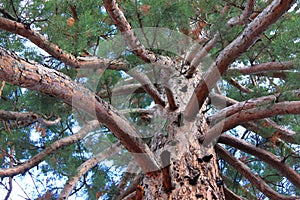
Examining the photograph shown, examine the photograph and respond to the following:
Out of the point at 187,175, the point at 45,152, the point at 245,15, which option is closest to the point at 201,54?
the point at 245,15

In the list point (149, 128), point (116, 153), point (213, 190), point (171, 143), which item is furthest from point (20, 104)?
point (213, 190)

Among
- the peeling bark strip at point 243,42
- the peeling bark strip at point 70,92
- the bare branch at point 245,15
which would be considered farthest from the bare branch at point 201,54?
the peeling bark strip at point 70,92

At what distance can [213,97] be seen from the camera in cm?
318

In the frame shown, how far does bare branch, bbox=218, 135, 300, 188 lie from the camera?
2434mm

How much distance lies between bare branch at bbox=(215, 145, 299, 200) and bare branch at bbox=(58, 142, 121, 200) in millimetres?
822

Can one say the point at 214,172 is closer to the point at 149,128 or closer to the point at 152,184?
the point at 152,184

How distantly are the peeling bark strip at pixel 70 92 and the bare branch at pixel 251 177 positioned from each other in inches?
34.2

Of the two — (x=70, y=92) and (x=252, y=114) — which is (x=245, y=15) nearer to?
(x=252, y=114)

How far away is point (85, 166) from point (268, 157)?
1.29m

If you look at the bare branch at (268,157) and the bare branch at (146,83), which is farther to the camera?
the bare branch at (146,83)

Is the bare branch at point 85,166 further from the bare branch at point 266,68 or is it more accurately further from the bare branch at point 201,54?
the bare branch at point 266,68

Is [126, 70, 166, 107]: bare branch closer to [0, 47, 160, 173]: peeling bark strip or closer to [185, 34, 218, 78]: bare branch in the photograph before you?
[185, 34, 218, 78]: bare branch

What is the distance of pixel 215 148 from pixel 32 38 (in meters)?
1.54

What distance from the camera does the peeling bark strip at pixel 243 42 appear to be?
5.82 ft
